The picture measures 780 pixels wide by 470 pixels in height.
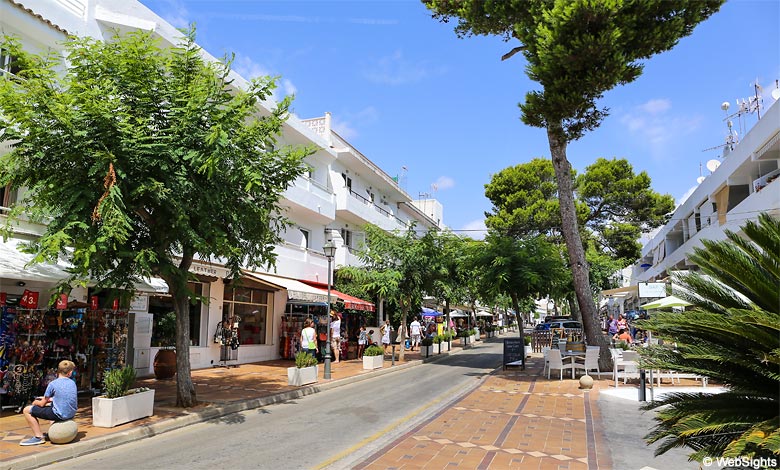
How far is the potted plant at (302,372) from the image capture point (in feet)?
47.8

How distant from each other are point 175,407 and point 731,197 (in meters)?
24.9

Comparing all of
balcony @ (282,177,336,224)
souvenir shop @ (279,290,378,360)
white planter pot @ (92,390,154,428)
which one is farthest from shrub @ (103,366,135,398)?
balcony @ (282,177,336,224)

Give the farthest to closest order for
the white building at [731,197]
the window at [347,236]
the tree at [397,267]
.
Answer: the window at [347,236]
the tree at [397,267]
the white building at [731,197]

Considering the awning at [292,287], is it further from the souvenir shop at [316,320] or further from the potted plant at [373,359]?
the potted plant at [373,359]

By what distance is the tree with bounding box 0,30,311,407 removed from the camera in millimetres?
9007

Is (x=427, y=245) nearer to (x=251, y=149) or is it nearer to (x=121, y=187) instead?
(x=251, y=149)

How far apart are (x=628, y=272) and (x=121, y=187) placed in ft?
182

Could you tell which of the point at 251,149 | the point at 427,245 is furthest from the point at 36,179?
the point at 427,245

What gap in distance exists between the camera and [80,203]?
9164 millimetres

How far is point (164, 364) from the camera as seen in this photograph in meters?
15.5

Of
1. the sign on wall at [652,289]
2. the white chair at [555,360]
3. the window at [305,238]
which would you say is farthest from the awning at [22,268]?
the window at [305,238]

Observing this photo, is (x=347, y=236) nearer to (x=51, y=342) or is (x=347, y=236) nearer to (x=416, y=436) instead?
(x=51, y=342)

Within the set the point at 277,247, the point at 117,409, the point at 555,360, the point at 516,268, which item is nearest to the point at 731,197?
the point at 516,268

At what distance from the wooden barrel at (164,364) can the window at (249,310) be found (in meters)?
4.42
